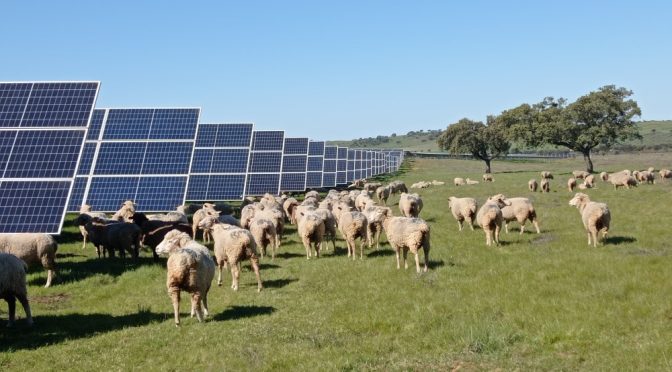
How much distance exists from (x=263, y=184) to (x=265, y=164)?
411 cm

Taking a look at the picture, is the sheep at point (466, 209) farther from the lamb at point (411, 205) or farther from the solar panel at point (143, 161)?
the solar panel at point (143, 161)

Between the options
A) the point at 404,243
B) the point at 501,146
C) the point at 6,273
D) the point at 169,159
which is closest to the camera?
the point at 6,273

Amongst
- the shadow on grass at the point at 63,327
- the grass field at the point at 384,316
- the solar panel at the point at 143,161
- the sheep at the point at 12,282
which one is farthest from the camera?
the solar panel at the point at 143,161

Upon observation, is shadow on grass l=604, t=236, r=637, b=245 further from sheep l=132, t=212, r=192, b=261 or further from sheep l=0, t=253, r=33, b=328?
sheep l=0, t=253, r=33, b=328

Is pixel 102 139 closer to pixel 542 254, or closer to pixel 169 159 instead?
pixel 169 159

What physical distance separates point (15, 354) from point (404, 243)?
11.2 m

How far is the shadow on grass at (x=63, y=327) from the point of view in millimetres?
12023

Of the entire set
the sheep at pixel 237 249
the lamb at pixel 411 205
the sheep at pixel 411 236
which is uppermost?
the lamb at pixel 411 205

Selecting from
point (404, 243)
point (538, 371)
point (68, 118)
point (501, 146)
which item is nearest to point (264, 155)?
point (68, 118)

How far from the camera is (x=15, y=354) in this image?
36.4ft

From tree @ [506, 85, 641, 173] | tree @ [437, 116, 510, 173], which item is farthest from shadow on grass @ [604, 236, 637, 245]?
tree @ [437, 116, 510, 173]

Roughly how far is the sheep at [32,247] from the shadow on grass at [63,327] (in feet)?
13.3

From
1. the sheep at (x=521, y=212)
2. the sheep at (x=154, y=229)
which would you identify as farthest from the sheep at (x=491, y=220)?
the sheep at (x=154, y=229)

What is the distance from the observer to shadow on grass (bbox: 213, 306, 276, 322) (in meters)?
13.6
